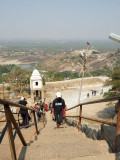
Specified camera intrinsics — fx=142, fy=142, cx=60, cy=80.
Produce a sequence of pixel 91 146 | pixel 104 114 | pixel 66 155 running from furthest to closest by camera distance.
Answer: pixel 104 114, pixel 91 146, pixel 66 155

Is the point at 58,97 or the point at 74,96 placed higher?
the point at 58,97

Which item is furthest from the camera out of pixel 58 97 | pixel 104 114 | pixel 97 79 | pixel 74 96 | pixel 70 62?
pixel 70 62

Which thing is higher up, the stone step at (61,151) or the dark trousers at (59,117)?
the stone step at (61,151)

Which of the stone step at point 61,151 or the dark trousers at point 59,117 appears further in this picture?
the dark trousers at point 59,117

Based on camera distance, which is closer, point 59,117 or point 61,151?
point 61,151

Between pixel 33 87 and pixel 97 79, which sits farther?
pixel 97 79

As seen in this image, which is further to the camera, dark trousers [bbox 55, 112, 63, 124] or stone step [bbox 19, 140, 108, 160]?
dark trousers [bbox 55, 112, 63, 124]

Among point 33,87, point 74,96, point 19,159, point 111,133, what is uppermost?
point 19,159

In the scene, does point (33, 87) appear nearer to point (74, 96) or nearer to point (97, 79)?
point (74, 96)

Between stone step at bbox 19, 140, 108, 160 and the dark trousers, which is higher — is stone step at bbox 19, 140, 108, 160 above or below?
above

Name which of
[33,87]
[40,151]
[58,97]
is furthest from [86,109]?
[40,151]

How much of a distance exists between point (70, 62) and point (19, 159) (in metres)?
97.8

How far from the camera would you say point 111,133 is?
313cm

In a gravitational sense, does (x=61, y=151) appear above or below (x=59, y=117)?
above
